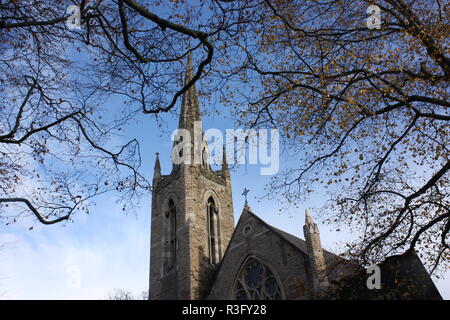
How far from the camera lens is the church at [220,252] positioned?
16.6 metres

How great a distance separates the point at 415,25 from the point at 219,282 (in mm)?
15270

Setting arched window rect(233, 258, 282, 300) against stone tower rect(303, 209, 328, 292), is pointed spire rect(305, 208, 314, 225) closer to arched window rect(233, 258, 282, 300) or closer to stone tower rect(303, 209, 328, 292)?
stone tower rect(303, 209, 328, 292)

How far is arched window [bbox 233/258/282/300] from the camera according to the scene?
18578 mm

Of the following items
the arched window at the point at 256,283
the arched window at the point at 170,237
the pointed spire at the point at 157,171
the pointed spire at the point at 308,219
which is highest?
the pointed spire at the point at 157,171

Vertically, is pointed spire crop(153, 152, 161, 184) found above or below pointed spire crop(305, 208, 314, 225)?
above

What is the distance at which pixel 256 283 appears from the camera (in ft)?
63.6

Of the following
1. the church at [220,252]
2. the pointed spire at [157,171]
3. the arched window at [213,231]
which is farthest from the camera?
the pointed spire at [157,171]

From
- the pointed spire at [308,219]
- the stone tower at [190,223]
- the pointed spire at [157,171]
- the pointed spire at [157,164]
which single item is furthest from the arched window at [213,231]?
the pointed spire at [308,219]

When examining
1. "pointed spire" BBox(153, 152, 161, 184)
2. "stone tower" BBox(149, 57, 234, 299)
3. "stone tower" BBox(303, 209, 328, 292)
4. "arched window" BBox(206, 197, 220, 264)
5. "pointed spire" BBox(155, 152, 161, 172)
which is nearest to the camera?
"stone tower" BBox(303, 209, 328, 292)

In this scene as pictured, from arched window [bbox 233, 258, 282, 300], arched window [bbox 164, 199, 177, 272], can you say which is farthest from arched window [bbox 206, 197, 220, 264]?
arched window [bbox 233, 258, 282, 300]

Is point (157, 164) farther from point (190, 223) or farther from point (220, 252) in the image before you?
point (220, 252)

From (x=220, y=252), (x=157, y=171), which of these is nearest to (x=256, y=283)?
(x=220, y=252)

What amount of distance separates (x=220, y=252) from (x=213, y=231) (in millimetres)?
1542

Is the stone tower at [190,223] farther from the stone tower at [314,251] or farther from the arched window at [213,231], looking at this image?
the stone tower at [314,251]
